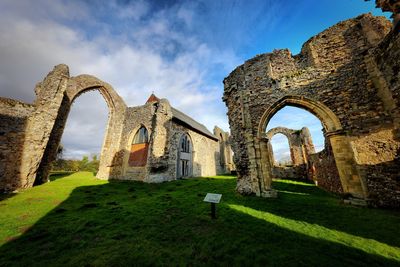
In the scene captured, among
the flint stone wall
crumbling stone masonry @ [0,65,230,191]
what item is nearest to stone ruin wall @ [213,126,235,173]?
crumbling stone masonry @ [0,65,230,191]

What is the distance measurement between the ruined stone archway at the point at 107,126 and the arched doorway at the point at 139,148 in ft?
4.47

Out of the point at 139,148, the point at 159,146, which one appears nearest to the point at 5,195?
the point at 139,148

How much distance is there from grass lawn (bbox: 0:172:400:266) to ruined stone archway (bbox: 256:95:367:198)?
96 cm

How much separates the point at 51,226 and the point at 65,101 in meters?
11.6

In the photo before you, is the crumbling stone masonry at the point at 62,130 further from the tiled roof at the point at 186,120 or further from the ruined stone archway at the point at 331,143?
the ruined stone archway at the point at 331,143

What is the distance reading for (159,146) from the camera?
13.0m

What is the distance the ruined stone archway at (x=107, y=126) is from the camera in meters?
11.1

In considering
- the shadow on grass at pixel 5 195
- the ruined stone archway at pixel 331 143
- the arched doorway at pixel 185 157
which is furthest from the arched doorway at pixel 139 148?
the ruined stone archway at pixel 331 143

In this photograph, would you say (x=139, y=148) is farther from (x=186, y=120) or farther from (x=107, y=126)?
(x=186, y=120)

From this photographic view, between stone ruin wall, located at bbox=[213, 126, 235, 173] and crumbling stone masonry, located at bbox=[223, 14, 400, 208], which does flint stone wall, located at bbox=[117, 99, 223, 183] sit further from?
crumbling stone masonry, located at bbox=[223, 14, 400, 208]

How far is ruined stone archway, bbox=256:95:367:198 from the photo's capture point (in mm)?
5608

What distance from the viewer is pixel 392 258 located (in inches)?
99.8

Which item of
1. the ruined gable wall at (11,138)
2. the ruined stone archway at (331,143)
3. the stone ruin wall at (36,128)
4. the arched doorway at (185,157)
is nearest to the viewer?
the ruined stone archway at (331,143)

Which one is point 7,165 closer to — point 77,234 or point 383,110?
point 77,234
